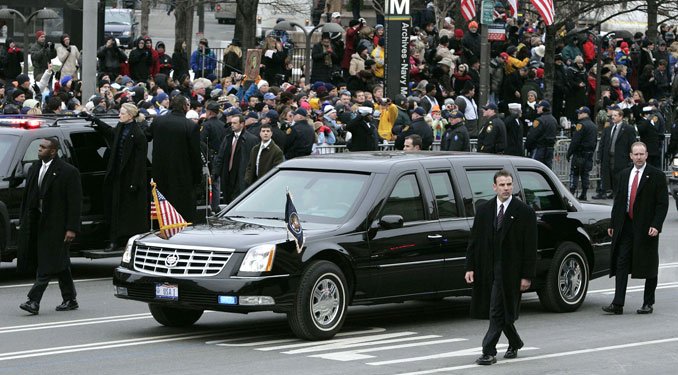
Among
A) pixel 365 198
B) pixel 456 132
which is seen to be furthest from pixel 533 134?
pixel 365 198

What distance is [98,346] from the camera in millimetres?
11906

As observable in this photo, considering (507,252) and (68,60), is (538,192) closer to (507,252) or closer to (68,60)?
(507,252)

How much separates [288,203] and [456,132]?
1283 centimetres

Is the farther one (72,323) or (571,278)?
(571,278)

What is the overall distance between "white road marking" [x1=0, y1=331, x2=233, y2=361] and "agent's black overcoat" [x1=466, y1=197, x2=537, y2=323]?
261 cm

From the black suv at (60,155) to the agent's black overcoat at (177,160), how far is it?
66 cm

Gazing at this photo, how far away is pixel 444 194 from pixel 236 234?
221cm

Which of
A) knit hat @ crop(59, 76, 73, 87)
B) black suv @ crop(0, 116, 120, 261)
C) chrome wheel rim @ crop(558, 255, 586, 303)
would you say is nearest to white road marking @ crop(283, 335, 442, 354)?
chrome wheel rim @ crop(558, 255, 586, 303)

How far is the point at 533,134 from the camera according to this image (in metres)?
28.1

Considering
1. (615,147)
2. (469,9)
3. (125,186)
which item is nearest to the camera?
(125,186)

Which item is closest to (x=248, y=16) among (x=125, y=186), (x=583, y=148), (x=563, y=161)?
(x=563, y=161)

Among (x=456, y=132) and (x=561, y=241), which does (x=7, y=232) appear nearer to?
(x=561, y=241)

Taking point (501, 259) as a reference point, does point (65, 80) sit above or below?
above

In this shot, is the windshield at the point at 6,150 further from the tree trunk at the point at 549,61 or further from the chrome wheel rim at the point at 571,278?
the tree trunk at the point at 549,61
